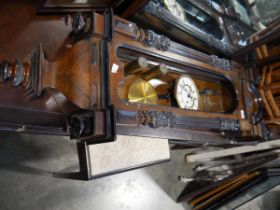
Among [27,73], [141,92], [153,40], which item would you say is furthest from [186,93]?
[27,73]

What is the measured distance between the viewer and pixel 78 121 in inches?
51.4

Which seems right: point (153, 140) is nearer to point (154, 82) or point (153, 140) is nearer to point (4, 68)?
point (154, 82)

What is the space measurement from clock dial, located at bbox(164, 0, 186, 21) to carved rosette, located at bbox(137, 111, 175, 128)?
3.70 feet

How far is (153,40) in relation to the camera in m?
1.77

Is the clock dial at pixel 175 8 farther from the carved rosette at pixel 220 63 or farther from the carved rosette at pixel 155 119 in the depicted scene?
the carved rosette at pixel 155 119

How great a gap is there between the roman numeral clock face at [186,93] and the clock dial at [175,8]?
0.68 metres

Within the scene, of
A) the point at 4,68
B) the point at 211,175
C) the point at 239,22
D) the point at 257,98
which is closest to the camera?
the point at 4,68

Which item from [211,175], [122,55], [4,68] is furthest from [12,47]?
[211,175]

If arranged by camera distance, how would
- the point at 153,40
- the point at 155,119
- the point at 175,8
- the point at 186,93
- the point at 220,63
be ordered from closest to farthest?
the point at 155,119
the point at 153,40
the point at 186,93
the point at 220,63
the point at 175,8

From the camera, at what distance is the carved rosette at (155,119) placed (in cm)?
155

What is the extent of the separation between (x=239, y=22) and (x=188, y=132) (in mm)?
2014

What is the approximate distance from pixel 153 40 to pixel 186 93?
559 mm

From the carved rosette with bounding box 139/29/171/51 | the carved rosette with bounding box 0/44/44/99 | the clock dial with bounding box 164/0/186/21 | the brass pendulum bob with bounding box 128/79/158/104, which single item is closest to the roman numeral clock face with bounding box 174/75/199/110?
the brass pendulum bob with bounding box 128/79/158/104

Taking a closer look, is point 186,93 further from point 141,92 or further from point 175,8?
point 175,8
